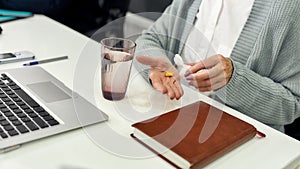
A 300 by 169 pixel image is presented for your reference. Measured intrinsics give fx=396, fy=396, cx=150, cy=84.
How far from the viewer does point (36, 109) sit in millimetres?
786

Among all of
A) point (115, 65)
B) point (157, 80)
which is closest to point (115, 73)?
point (115, 65)

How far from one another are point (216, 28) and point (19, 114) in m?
0.63

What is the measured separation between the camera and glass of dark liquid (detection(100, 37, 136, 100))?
0.88 m

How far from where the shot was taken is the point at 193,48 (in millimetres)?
1167

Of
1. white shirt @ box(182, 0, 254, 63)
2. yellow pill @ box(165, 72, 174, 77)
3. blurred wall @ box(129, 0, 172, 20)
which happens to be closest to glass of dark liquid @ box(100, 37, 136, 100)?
yellow pill @ box(165, 72, 174, 77)

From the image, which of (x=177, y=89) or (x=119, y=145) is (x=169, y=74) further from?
(x=119, y=145)

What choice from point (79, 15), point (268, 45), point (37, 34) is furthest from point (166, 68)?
point (79, 15)

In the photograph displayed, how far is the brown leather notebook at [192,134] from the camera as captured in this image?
0.69 m

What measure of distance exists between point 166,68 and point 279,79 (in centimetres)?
31

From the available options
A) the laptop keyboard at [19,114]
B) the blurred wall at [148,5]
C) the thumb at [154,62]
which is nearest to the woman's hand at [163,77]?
the thumb at [154,62]

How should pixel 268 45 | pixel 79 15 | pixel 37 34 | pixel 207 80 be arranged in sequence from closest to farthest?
pixel 207 80, pixel 268 45, pixel 37 34, pixel 79 15

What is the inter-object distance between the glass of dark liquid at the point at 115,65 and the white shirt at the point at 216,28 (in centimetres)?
28

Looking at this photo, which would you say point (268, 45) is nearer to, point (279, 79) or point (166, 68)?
point (279, 79)

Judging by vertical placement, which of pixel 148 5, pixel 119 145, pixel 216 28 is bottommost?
pixel 148 5
